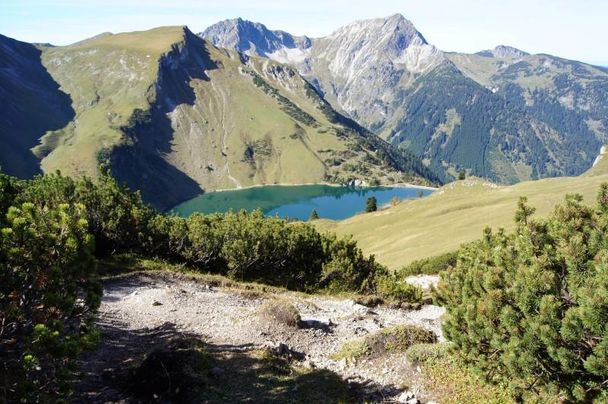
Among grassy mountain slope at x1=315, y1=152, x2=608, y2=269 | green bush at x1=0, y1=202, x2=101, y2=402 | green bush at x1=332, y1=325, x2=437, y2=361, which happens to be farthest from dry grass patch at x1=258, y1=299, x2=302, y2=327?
grassy mountain slope at x1=315, y1=152, x2=608, y2=269

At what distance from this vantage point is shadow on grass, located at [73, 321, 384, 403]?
2072cm

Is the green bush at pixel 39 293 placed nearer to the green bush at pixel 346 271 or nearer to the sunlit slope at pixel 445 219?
the green bush at pixel 346 271

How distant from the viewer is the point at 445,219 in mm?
107875

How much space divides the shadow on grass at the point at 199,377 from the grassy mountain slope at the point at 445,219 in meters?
58.7

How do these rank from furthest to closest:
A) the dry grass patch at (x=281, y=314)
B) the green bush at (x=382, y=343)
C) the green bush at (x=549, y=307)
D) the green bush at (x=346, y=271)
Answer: the green bush at (x=346, y=271), the dry grass patch at (x=281, y=314), the green bush at (x=382, y=343), the green bush at (x=549, y=307)

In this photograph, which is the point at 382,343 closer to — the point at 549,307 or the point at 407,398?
the point at 407,398

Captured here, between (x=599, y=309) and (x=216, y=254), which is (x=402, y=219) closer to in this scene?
(x=216, y=254)

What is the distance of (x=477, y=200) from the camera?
119688 millimetres

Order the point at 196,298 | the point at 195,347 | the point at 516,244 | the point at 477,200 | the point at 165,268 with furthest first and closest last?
the point at 477,200 → the point at 165,268 → the point at 196,298 → the point at 195,347 → the point at 516,244

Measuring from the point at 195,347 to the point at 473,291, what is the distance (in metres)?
14.4

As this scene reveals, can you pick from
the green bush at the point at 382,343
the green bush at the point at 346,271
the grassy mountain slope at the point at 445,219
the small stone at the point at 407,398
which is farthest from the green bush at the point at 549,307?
the grassy mountain slope at the point at 445,219

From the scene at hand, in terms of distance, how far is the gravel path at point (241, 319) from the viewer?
1017 inches

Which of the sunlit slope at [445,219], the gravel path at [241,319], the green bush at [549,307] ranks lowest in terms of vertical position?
the sunlit slope at [445,219]

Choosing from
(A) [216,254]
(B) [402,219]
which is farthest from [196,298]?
(B) [402,219]
